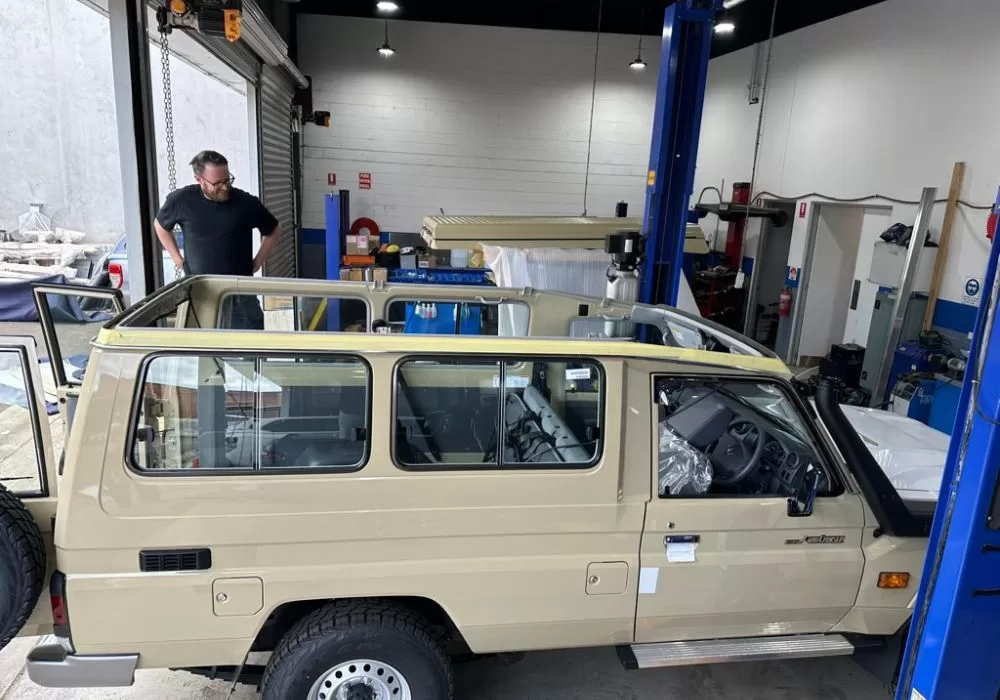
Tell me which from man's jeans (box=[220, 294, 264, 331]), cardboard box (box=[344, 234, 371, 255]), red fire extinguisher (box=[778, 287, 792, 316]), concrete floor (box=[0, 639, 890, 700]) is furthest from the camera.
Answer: red fire extinguisher (box=[778, 287, 792, 316])

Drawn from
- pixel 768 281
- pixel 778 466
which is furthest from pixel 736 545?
pixel 768 281

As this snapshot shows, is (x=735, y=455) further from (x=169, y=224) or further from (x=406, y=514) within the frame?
(x=169, y=224)

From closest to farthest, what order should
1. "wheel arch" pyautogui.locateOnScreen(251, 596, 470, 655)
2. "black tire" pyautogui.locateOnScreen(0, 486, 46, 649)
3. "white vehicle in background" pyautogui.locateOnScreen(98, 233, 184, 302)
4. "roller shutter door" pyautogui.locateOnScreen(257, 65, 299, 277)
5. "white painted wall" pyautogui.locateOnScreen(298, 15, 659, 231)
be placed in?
"black tire" pyautogui.locateOnScreen(0, 486, 46, 649) → "wheel arch" pyautogui.locateOnScreen(251, 596, 470, 655) → "white vehicle in background" pyautogui.locateOnScreen(98, 233, 184, 302) → "roller shutter door" pyautogui.locateOnScreen(257, 65, 299, 277) → "white painted wall" pyautogui.locateOnScreen(298, 15, 659, 231)

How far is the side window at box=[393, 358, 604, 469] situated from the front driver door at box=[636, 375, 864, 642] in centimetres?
28

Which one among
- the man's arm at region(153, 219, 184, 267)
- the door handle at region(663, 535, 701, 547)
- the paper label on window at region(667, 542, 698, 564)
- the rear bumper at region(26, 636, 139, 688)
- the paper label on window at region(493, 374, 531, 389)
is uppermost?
the man's arm at region(153, 219, 184, 267)

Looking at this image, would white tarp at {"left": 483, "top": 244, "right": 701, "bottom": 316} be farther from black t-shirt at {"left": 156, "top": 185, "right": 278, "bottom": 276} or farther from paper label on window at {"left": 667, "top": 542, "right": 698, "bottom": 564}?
paper label on window at {"left": 667, "top": 542, "right": 698, "bottom": 564}

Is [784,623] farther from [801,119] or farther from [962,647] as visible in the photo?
[801,119]

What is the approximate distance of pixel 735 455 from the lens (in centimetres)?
303

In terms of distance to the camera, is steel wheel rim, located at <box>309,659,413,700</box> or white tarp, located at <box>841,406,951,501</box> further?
white tarp, located at <box>841,406,951,501</box>

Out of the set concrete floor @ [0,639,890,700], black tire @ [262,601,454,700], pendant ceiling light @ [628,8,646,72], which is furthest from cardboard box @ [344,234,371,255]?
black tire @ [262,601,454,700]

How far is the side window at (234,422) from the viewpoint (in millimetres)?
2258

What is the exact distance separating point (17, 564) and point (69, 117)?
45.8 feet

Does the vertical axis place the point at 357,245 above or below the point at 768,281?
above

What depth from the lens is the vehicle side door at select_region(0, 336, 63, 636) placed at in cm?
222
